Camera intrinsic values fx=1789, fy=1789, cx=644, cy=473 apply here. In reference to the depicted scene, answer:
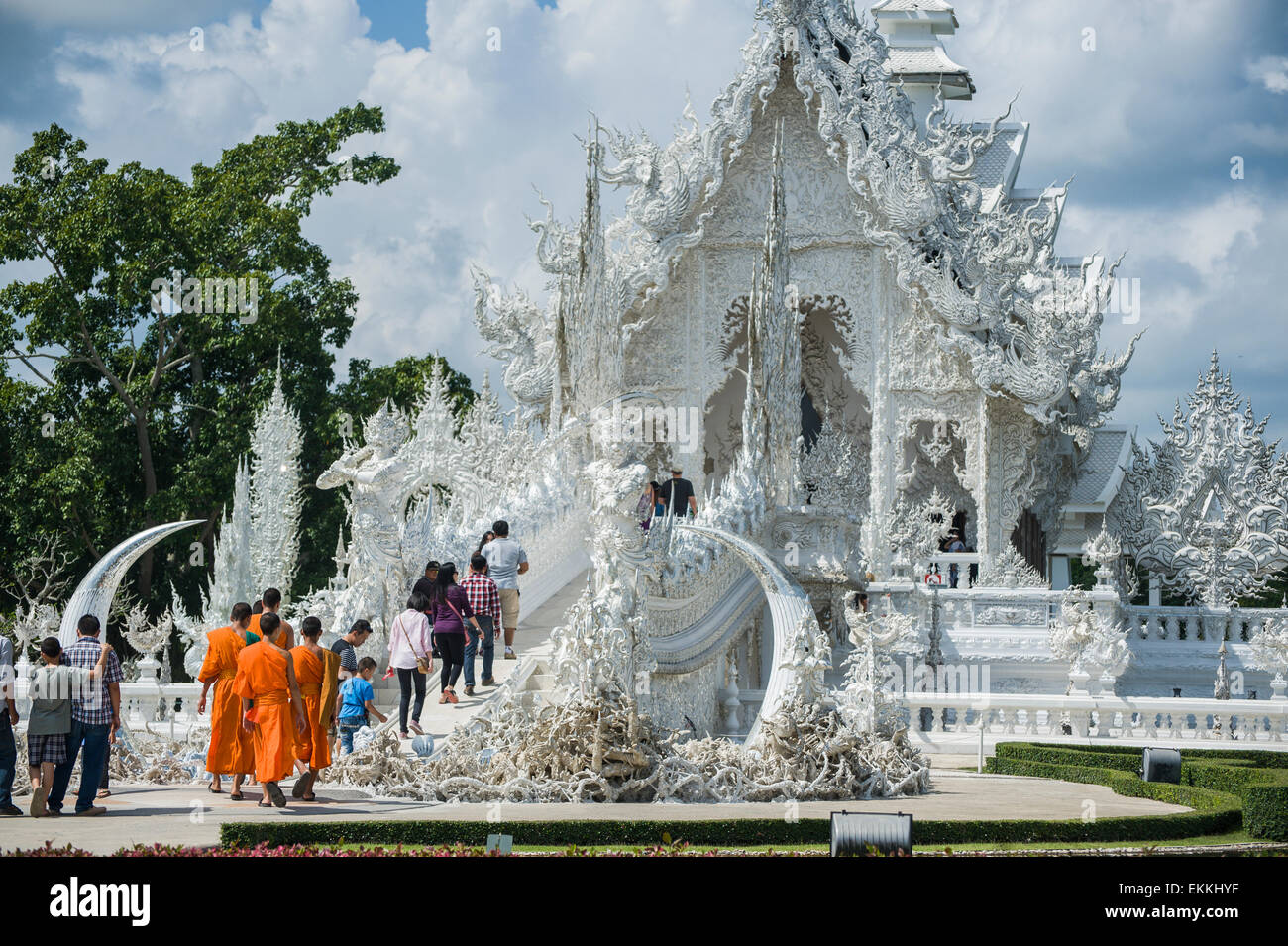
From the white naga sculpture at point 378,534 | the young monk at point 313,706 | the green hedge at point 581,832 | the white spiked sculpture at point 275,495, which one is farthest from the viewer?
the white spiked sculpture at point 275,495

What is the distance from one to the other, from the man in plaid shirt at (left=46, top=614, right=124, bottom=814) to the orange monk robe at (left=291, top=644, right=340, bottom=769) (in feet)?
3.46

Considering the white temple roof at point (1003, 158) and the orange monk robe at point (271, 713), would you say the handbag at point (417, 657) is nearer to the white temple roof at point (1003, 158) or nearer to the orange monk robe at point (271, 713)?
the orange monk robe at point (271, 713)

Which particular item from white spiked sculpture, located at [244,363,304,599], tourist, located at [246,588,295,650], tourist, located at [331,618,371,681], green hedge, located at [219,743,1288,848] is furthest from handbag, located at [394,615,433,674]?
white spiked sculpture, located at [244,363,304,599]

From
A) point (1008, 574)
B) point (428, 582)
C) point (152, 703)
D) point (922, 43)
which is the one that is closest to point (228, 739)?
point (428, 582)

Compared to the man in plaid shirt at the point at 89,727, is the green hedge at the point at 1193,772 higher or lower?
lower

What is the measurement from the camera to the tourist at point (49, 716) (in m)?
9.15

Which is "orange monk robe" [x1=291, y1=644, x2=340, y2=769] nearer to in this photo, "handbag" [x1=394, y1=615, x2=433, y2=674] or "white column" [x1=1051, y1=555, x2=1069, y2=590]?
"handbag" [x1=394, y1=615, x2=433, y2=674]

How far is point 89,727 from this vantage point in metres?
9.45

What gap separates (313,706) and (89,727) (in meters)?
1.22

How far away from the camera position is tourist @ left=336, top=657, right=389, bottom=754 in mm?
10609

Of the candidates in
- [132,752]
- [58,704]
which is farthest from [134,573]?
[58,704]

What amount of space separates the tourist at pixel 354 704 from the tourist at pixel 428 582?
82cm

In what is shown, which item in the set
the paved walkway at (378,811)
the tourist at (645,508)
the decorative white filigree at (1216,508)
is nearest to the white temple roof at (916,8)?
the decorative white filigree at (1216,508)

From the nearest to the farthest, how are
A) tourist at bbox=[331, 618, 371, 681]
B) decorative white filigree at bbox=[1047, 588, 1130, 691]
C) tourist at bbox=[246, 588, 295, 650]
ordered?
tourist at bbox=[246, 588, 295, 650]
tourist at bbox=[331, 618, 371, 681]
decorative white filigree at bbox=[1047, 588, 1130, 691]
